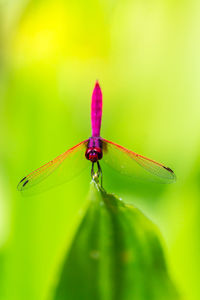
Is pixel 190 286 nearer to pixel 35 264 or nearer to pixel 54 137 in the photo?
pixel 35 264

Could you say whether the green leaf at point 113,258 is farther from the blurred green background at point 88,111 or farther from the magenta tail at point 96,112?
the magenta tail at point 96,112

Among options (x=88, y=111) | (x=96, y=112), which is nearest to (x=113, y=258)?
(x=96, y=112)

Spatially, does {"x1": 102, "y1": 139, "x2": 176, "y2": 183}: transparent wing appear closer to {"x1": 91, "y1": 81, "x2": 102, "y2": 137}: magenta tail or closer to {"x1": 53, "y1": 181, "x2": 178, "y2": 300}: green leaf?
{"x1": 91, "y1": 81, "x2": 102, "y2": 137}: magenta tail

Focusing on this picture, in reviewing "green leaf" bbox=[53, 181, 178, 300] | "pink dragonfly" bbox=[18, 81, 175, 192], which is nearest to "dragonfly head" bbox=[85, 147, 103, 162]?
"pink dragonfly" bbox=[18, 81, 175, 192]

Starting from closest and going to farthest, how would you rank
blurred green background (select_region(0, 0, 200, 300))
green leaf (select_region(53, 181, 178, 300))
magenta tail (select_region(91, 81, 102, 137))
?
green leaf (select_region(53, 181, 178, 300)) → blurred green background (select_region(0, 0, 200, 300)) → magenta tail (select_region(91, 81, 102, 137))

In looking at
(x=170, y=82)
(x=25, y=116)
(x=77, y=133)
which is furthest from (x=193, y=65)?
(x=25, y=116)

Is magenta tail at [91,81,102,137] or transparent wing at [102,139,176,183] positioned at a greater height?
magenta tail at [91,81,102,137]

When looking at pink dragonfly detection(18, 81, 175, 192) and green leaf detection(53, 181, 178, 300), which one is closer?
green leaf detection(53, 181, 178, 300)
